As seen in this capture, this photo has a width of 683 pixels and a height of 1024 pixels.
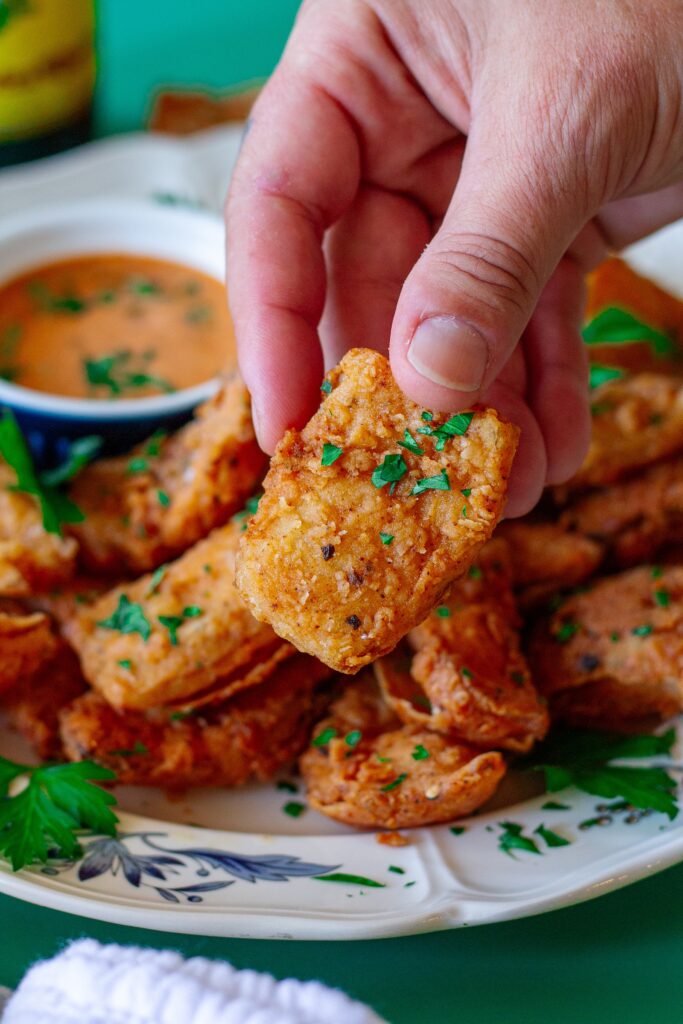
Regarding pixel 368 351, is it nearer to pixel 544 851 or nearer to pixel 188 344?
pixel 544 851

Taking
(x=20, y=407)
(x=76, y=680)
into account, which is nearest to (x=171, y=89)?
(x=20, y=407)

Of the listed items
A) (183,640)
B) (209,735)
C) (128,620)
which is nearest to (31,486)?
(128,620)

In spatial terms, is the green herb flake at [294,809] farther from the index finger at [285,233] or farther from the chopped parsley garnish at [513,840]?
the index finger at [285,233]

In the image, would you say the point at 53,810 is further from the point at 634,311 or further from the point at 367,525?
the point at 634,311

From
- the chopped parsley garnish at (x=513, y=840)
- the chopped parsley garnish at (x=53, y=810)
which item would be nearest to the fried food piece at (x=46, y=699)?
the chopped parsley garnish at (x=53, y=810)

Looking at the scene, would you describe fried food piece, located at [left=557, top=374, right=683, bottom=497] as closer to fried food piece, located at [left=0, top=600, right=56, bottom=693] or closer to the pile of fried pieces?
the pile of fried pieces


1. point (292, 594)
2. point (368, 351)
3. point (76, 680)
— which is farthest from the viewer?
point (76, 680)
